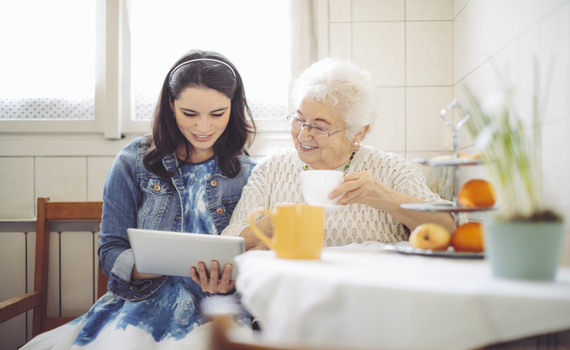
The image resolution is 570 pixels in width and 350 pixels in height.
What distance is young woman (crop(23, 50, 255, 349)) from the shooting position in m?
1.37

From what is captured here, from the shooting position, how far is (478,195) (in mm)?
752

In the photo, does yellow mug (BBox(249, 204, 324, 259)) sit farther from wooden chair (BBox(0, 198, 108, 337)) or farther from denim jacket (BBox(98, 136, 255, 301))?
wooden chair (BBox(0, 198, 108, 337))

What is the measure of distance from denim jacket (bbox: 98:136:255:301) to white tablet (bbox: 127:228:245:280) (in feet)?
1.15

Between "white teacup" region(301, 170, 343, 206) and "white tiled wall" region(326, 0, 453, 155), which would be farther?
"white tiled wall" region(326, 0, 453, 155)

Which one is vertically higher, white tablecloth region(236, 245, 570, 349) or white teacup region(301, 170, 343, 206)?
white teacup region(301, 170, 343, 206)

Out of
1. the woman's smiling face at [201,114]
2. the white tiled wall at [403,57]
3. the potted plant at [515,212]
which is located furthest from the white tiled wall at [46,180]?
the potted plant at [515,212]

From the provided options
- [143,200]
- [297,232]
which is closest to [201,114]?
[143,200]

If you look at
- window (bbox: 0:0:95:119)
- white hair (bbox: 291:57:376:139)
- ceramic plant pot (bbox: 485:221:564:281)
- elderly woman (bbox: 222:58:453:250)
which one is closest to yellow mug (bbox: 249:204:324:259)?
ceramic plant pot (bbox: 485:221:564:281)

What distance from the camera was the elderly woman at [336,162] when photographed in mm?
1378

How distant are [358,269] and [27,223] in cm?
200

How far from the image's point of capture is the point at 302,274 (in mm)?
603

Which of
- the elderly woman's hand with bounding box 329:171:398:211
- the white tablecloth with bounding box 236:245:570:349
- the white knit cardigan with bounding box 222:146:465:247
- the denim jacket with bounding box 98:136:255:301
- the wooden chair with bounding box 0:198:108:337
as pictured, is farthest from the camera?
the wooden chair with bounding box 0:198:108:337

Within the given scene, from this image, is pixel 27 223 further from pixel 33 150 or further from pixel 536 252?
pixel 536 252

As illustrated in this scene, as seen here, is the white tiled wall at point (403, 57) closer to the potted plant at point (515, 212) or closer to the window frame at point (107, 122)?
the window frame at point (107, 122)
